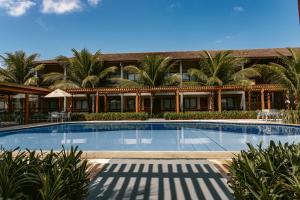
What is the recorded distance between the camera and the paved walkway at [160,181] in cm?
439

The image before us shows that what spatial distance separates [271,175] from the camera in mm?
3111

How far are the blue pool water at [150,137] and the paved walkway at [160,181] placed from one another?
14.0ft

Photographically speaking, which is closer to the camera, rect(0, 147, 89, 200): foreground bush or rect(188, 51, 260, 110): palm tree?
rect(0, 147, 89, 200): foreground bush

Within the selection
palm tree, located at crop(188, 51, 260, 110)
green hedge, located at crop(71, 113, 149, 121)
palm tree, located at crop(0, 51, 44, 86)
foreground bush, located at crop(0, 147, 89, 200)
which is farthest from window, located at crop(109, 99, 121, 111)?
foreground bush, located at crop(0, 147, 89, 200)

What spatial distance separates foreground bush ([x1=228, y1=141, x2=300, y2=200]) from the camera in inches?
111

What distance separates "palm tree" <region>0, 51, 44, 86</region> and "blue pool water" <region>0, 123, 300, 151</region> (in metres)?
9.94

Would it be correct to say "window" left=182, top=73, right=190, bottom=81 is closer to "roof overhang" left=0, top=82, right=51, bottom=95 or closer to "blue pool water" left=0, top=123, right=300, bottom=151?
"blue pool water" left=0, top=123, right=300, bottom=151

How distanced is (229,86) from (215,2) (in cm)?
745

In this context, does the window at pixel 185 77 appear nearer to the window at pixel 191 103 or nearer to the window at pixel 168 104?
the window at pixel 191 103

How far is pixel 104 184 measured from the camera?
4.97 meters

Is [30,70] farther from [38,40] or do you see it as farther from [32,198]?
[32,198]

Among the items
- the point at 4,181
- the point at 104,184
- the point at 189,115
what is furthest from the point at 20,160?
the point at 189,115

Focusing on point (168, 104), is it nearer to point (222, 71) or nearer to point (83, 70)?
point (222, 71)

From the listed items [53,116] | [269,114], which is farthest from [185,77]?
[53,116]
